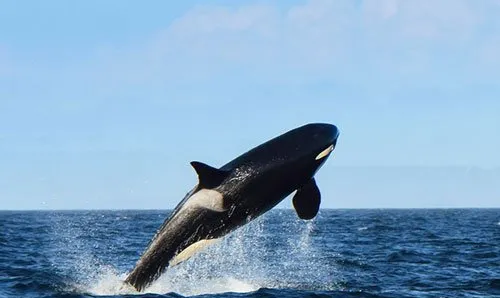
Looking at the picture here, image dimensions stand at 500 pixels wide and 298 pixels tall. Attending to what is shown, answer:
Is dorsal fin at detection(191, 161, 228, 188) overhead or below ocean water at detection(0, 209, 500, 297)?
overhead

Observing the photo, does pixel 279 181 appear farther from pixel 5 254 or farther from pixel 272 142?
pixel 5 254

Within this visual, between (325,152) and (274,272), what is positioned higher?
(325,152)

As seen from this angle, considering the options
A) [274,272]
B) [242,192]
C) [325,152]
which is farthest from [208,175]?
[274,272]

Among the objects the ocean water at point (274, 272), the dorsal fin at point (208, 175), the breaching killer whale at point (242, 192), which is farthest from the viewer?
the ocean water at point (274, 272)

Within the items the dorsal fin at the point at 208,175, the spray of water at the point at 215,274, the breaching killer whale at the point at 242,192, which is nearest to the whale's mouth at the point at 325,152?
the breaching killer whale at the point at 242,192

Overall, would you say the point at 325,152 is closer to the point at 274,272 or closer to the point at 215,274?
the point at 215,274

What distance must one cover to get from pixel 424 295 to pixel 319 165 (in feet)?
17.8

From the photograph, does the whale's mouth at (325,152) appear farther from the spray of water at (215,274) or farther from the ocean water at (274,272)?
the ocean water at (274,272)

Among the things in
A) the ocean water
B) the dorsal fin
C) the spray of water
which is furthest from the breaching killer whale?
the ocean water

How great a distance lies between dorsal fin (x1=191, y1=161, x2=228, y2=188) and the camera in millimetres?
16172

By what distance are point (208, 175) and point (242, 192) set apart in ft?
2.50

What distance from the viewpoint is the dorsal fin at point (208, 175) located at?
1617 cm

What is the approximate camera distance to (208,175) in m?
16.3

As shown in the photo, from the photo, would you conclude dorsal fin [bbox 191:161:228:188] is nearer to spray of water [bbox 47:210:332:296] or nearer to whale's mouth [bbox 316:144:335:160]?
whale's mouth [bbox 316:144:335:160]
